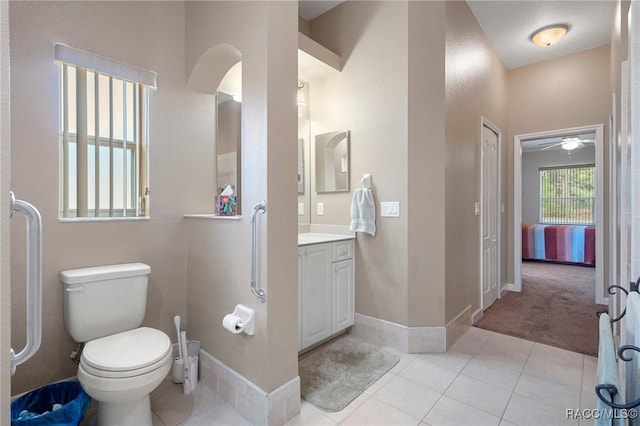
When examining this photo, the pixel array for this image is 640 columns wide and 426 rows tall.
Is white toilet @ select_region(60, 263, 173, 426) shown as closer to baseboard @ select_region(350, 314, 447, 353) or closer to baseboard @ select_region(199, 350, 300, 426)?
baseboard @ select_region(199, 350, 300, 426)

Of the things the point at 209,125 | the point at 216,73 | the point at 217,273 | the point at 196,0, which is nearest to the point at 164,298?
the point at 217,273

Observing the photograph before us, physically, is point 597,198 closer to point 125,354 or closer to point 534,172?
point 534,172

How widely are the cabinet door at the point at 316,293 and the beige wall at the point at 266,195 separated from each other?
1.68 feet

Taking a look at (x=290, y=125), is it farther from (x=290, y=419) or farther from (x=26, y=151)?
(x=290, y=419)

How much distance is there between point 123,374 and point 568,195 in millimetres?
8873

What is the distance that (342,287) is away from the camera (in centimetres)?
267

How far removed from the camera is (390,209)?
8.57 feet

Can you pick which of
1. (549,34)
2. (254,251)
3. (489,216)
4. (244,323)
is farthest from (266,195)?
(549,34)

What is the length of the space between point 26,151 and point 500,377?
3210 millimetres

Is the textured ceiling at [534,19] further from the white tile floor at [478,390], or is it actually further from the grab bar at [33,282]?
the white tile floor at [478,390]

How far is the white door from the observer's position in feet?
11.0

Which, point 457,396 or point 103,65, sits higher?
point 103,65

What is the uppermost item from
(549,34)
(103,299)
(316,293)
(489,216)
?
(549,34)

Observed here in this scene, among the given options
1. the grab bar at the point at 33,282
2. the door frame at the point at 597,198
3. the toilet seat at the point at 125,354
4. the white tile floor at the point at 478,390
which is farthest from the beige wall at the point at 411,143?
the grab bar at the point at 33,282
